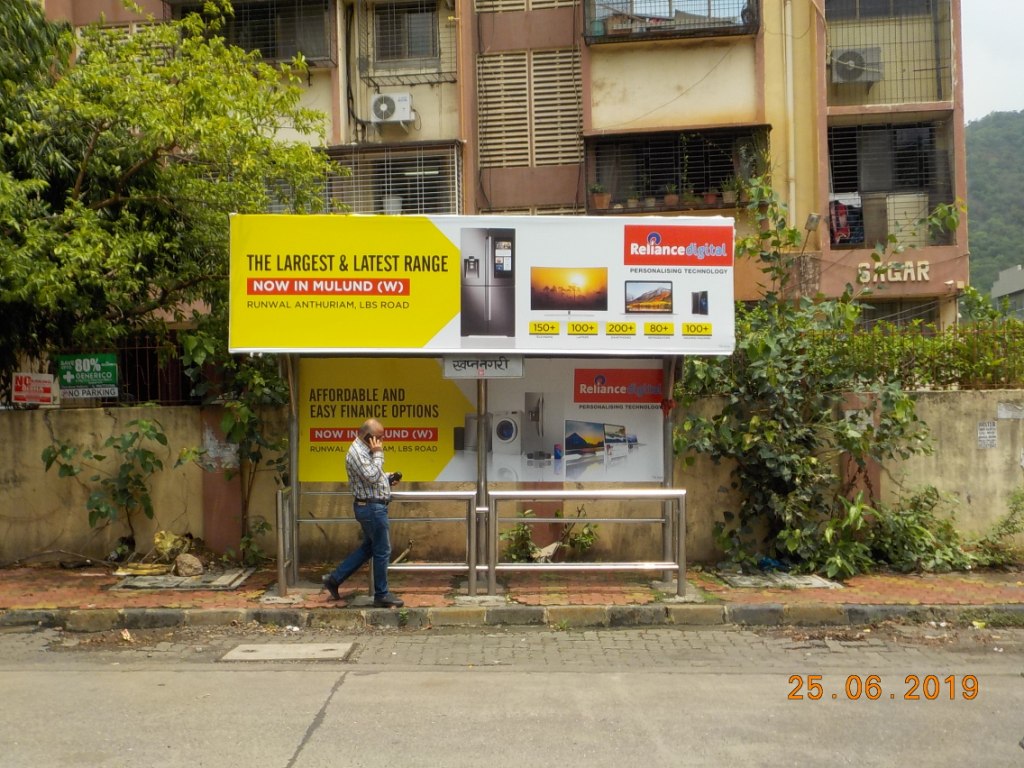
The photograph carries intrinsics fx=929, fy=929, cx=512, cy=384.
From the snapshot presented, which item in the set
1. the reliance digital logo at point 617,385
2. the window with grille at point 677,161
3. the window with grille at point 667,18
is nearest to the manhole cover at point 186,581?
the reliance digital logo at point 617,385

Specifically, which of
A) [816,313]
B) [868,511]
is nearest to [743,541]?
[868,511]

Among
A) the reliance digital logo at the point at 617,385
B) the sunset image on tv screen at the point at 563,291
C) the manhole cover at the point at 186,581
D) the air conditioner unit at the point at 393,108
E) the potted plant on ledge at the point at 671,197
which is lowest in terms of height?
the manhole cover at the point at 186,581

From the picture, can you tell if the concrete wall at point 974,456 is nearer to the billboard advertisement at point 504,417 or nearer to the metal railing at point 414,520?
the billboard advertisement at point 504,417

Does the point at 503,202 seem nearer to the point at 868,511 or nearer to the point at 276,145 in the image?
the point at 276,145

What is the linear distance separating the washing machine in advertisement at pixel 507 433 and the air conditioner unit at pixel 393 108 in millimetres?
8986

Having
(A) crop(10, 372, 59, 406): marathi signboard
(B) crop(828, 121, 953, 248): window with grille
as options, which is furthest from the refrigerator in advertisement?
(B) crop(828, 121, 953, 248): window with grille

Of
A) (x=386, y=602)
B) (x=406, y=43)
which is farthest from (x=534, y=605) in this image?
(x=406, y=43)

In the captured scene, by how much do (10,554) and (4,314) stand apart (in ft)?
8.27

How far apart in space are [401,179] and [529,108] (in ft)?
8.85

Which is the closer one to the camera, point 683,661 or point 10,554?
point 683,661

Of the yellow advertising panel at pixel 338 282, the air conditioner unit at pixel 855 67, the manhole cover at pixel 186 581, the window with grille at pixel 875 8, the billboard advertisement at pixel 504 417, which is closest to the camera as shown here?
the yellow advertising panel at pixel 338 282

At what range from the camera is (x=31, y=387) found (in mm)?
9797

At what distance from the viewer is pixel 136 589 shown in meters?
8.57

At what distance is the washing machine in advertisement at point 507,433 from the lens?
347 inches
